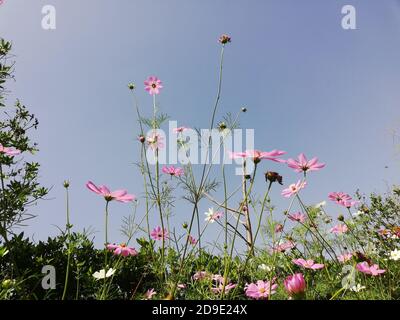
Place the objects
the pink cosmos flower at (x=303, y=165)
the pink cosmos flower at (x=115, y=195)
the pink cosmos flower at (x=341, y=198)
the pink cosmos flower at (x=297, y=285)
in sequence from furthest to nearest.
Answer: the pink cosmos flower at (x=341, y=198) < the pink cosmos flower at (x=303, y=165) < the pink cosmos flower at (x=115, y=195) < the pink cosmos flower at (x=297, y=285)

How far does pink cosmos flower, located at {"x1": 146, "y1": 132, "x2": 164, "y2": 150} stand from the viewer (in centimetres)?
199

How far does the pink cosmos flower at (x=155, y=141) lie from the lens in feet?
6.54

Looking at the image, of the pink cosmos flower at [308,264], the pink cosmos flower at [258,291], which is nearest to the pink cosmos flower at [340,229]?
the pink cosmos flower at [308,264]

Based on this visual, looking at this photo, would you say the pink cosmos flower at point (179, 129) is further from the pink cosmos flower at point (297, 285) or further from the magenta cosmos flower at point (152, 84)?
the pink cosmos flower at point (297, 285)

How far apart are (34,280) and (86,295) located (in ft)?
0.93

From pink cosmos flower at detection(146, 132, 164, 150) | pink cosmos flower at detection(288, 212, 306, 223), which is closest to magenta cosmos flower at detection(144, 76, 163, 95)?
pink cosmos flower at detection(146, 132, 164, 150)

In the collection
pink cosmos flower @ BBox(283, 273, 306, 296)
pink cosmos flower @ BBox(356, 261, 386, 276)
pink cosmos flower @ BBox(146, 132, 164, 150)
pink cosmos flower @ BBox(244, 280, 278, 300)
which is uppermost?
pink cosmos flower @ BBox(146, 132, 164, 150)

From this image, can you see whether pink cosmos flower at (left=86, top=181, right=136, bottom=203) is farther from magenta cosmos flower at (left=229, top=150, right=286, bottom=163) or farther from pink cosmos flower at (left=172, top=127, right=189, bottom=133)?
pink cosmos flower at (left=172, top=127, right=189, bottom=133)

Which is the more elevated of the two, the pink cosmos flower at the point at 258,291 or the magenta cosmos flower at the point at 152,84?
the magenta cosmos flower at the point at 152,84

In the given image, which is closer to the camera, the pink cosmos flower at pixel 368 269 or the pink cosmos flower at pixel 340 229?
the pink cosmos flower at pixel 368 269

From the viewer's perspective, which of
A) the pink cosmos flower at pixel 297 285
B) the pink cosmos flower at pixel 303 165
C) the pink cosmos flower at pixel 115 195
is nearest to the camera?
the pink cosmos flower at pixel 297 285
